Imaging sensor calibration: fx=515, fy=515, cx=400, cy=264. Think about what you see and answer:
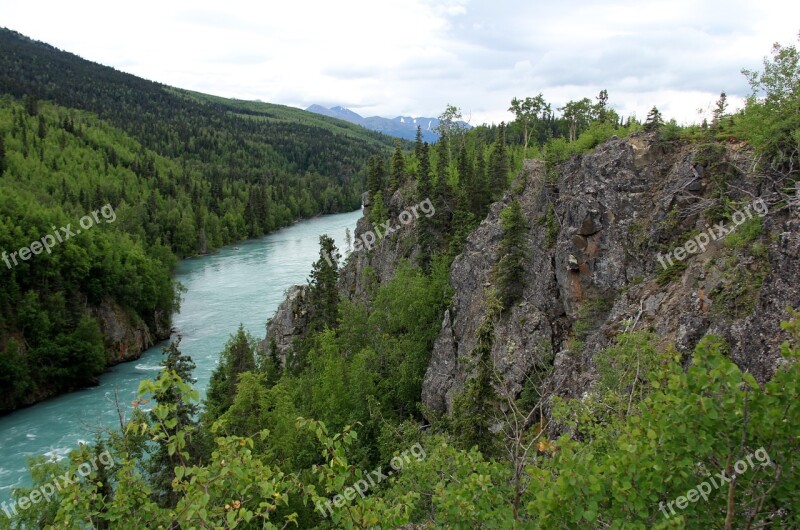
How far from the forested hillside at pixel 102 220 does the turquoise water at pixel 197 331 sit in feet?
10.2

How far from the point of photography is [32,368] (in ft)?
156

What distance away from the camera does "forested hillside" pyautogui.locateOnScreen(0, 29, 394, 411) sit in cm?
5038

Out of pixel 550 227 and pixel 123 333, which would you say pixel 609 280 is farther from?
pixel 123 333

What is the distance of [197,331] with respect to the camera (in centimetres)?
5991

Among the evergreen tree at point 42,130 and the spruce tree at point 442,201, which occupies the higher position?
the evergreen tree at point 42,130

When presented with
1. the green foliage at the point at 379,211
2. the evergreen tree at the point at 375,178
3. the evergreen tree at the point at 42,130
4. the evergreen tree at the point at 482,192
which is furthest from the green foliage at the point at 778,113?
the evergreen tree at the point at 42,130

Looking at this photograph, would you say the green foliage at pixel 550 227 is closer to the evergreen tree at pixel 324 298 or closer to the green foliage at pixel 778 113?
the green foliage at pixel 778 113

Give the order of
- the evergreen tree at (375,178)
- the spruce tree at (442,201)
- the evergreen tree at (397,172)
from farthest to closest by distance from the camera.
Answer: the evergreen tree at (375,178), the evergreen tree at (397,172), the spruce tree at (442,201)

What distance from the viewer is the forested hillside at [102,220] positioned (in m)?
50.4

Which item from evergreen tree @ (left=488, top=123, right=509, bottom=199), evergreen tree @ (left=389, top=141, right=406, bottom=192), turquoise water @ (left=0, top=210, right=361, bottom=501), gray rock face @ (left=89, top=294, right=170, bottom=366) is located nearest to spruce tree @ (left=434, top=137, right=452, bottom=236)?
evergreen tree @ (left=488, top=123, right=509, bottom=199)

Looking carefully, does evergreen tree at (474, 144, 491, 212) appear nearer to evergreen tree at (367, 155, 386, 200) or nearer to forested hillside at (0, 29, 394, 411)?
evergreen tree at (367, 155, 386, 200)

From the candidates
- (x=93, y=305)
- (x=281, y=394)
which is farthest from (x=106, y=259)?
(x=281, y=394)

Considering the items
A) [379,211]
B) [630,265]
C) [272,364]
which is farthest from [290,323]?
[630,265]

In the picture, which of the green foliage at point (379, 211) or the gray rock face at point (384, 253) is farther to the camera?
the green foliage at point (379, 211)
